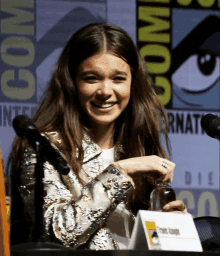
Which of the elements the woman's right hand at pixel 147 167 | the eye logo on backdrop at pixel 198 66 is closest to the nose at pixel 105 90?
the woman's right hand at pixel 147 167

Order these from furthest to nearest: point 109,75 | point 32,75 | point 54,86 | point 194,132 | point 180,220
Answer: point 194,132
point 32,75
point 54,86
point 109,75
point 180,220

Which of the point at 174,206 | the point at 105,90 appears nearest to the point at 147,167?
the point at 174,206

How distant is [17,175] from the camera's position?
1645 mm

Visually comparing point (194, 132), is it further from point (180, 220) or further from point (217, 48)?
point (180, 220)

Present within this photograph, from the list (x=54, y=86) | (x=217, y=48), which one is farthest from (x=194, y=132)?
(x=54, y=86)

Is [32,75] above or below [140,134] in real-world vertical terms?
above

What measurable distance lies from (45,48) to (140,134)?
1097mm

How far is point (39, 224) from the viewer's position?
1061 mm

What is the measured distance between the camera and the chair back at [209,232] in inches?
61.0

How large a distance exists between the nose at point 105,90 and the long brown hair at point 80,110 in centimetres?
12

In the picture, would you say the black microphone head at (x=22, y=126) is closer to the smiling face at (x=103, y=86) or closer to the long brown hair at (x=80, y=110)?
the long brown hair at (x=80, y=110)

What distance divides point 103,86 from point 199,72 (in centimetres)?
140

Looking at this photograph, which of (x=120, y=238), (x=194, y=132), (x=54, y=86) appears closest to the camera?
(x=120, y=238)

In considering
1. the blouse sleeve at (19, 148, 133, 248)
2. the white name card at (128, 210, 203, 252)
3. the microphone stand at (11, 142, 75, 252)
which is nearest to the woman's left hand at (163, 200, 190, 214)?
the blouse sleeve at (19, 148, 133, 248)
